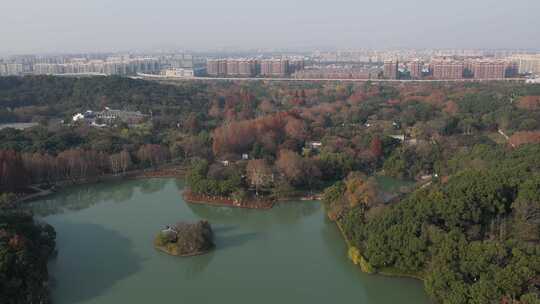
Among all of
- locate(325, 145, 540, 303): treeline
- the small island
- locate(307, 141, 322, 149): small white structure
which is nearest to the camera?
locate(325, 145, 540, 303): treeline

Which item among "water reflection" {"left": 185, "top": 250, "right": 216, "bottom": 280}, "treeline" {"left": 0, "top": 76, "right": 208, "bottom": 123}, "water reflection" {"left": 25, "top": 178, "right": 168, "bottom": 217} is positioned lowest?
"water reflection" {"left": 185, "top": 250, "right": 216, "bottom": 280}

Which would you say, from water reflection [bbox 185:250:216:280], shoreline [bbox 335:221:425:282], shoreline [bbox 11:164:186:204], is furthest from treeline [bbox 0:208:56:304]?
shoreline [bbox 335:221:425:282]

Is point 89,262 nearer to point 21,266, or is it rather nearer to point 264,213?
point 21,266

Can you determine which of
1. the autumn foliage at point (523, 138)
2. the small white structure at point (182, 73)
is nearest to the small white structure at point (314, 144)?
the autumn foliage at point (523, 138)

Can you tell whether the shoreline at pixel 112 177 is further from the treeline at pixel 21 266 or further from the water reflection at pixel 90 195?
the treeline at pixel 21 266

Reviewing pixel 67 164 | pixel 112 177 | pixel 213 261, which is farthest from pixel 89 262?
pixel 112 177

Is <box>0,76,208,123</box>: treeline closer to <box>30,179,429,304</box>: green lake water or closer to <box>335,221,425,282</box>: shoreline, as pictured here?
<box>30,179,429,304</box>: green lake water
